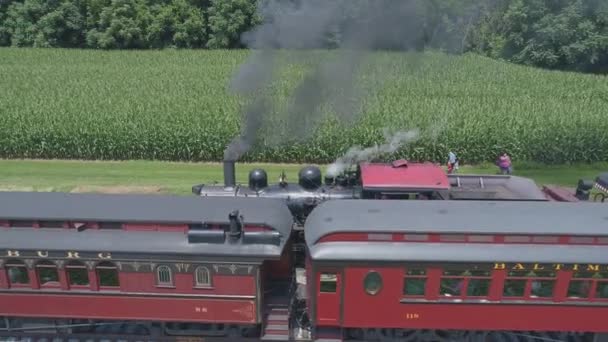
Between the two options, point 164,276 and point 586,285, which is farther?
point 164,276

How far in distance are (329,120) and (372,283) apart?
17.6 m

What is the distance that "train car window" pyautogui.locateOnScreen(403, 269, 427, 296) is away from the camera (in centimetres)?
1112

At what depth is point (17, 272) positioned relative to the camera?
1191cm

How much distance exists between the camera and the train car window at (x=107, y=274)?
11.7m

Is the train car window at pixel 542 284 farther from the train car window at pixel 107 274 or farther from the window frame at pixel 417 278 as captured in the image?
the train car window at pixel 107 274

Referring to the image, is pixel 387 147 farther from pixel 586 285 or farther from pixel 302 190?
pixel 586 285

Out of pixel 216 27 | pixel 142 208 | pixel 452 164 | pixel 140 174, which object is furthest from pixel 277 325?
pixel 216 27

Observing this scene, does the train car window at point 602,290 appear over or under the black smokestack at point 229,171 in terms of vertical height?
under

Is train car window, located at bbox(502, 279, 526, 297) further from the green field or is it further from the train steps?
the green field

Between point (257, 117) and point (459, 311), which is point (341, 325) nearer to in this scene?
point (459, 311)

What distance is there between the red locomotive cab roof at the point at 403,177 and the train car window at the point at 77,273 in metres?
6.74

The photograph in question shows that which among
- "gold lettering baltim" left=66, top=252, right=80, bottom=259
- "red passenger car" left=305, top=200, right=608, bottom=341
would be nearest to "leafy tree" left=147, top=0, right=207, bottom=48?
"gold lettering baltim" left=66, top=252, right=80, bottom=259

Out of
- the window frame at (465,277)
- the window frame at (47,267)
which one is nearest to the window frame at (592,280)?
the window frame at (465,277)

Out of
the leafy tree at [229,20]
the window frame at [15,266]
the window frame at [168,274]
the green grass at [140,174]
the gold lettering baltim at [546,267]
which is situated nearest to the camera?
the gold lettering baltim at [546,267]
